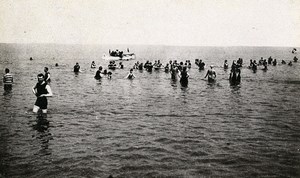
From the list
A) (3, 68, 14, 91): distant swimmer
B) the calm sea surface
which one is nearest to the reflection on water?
the calm sea surface

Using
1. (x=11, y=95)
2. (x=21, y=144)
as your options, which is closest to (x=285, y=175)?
(x=21, y=144)

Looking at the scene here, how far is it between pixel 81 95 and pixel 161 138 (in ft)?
51.7

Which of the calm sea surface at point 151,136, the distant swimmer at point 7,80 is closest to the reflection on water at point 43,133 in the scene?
the calm sea surface at point 151,136

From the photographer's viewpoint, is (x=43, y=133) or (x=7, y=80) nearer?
(x=43, y=133)

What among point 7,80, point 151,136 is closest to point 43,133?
point 151,136

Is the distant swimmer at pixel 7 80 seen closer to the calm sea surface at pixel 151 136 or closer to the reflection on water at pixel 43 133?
the calm sea surface at pixel 151 136

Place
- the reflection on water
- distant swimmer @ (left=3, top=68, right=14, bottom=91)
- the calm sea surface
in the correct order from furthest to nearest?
distant swimmer @ (left=3, top=68, right=14, bottom=91), the reflection on water, the calm sea surface

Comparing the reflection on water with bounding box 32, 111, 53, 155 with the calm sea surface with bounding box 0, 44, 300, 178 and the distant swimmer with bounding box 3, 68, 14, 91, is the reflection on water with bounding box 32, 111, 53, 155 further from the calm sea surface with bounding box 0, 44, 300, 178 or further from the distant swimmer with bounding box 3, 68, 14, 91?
the distant swimmer with bounding box 3, 68, 14, 91

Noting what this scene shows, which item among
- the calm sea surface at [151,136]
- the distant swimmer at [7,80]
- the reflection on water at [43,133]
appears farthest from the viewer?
the distant swimmer at [7,80]

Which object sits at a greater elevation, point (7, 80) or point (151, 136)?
point (7, 80)

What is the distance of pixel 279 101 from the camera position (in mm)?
28266

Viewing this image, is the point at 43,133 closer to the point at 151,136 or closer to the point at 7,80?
the point at 151,136

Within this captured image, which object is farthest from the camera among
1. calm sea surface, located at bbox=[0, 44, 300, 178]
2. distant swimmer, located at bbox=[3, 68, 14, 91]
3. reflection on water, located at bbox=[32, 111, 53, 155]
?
distant swimmer, located at bbox=[3, 68, 14, 91]

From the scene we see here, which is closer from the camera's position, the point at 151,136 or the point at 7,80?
the point at 151,136
